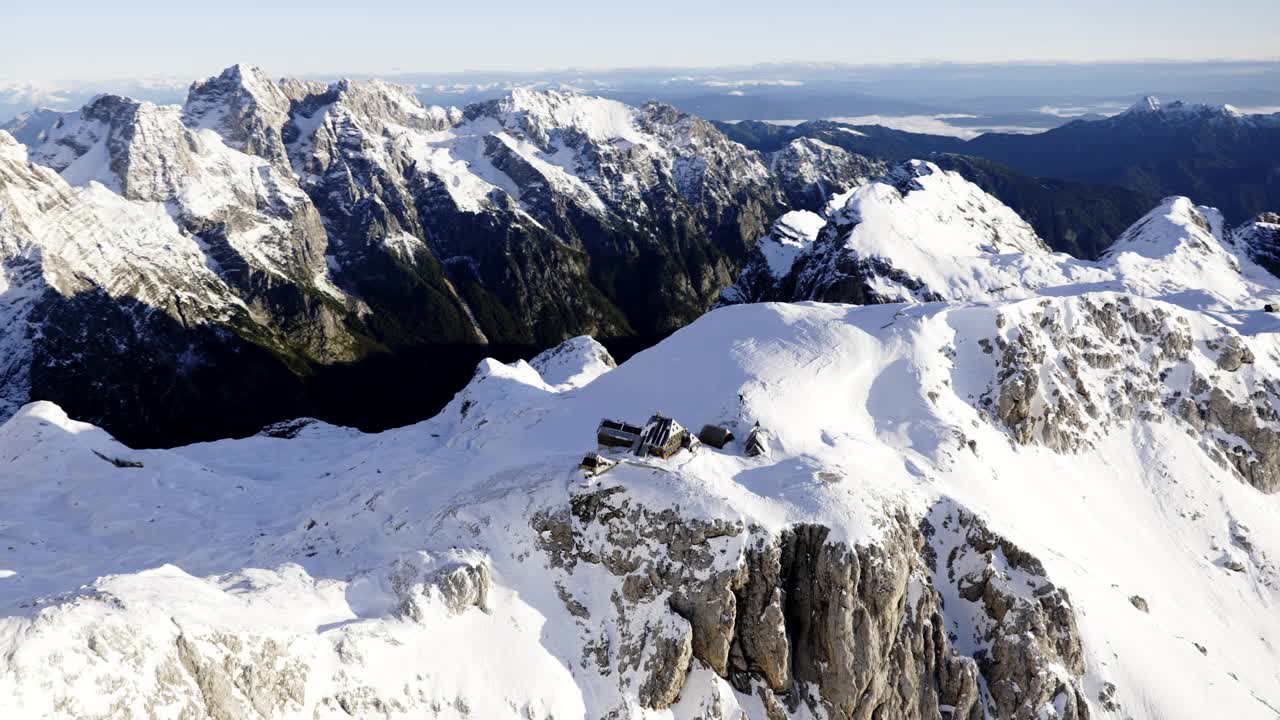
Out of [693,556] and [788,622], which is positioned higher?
[693,556]

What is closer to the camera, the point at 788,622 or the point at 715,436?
the point at 788,622

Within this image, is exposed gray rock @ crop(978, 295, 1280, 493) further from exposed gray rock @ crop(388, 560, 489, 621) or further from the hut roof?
exposed gray rock @ crop(388, 560, 489, 621)

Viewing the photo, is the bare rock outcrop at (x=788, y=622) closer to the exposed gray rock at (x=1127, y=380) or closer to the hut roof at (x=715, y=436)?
the hut roof at (x=715, y=436)

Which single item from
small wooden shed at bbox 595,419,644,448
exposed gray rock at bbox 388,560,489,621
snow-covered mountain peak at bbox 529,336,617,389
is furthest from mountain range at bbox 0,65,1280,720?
snow-covered mountain peak at bbox 529,336,617,389

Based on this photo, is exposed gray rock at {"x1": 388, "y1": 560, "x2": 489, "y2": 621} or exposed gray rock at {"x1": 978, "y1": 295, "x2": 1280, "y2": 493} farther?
exposed gray rock at {"x1": 978, "y1": 295, "x2": 1280, "y2": 493}

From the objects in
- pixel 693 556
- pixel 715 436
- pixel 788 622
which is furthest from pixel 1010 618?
pixel 715 436

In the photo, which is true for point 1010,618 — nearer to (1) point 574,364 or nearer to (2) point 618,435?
(2) point 618,435

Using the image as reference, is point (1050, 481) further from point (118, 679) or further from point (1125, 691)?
point (118, 679)

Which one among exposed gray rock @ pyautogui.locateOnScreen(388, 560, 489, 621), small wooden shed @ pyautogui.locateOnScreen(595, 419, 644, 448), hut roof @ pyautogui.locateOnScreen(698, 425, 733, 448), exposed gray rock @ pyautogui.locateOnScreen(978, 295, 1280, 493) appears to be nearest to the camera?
exposed gray rock @ pyautogui.locateOnScreen(388, 560, 489, 621)

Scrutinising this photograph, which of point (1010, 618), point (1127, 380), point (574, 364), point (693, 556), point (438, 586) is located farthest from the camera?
point (574, 364)

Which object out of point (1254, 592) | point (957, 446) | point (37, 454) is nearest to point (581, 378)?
point (957, 446)

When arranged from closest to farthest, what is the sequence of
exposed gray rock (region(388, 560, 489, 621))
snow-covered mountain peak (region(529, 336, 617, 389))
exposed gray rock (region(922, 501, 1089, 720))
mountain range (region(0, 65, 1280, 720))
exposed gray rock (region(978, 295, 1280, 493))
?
mountain range (region(0, 65, 1280, 720)) → exposed gray rock (region(388, 560, 489, 621)) → exposed gray rock (region(922, 501, 1089, 720)) → exposed gray rock (region(978, 295, 1280, 493)) → snow-covered mountain peak (region(529, 336, 617, 389))
